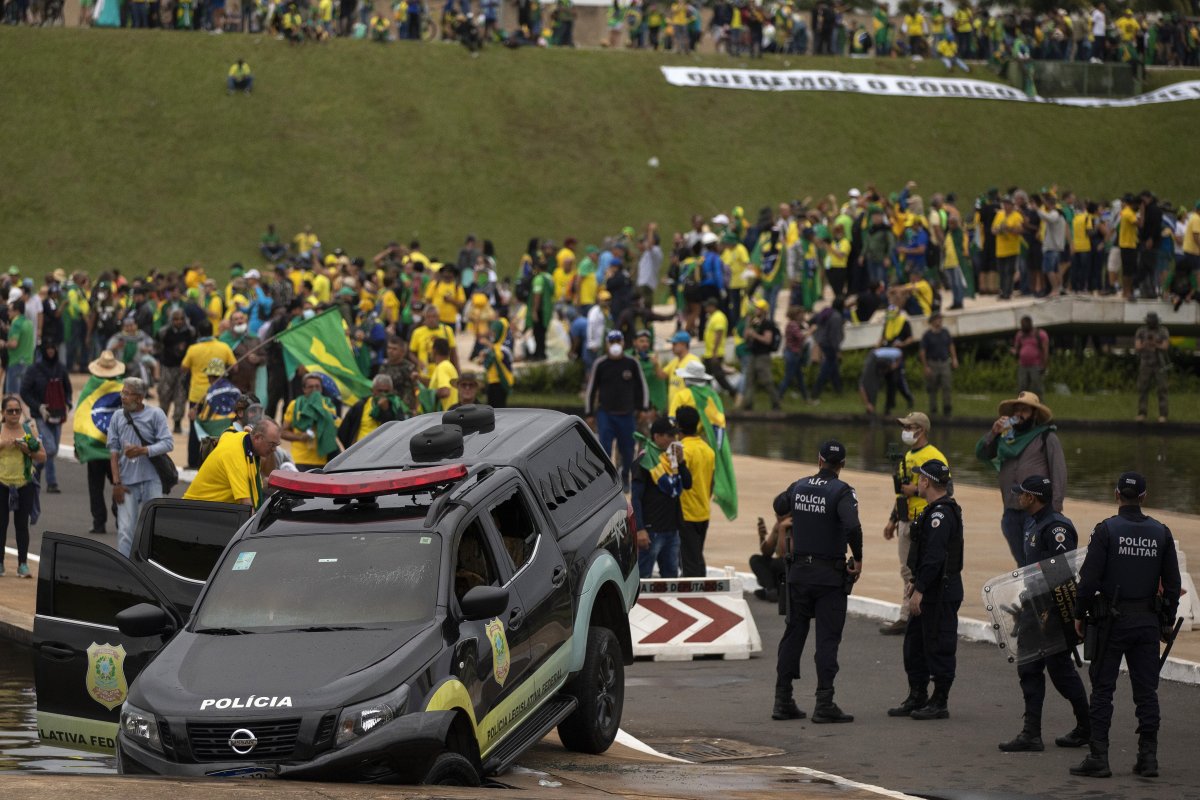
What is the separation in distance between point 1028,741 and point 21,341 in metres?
19.6

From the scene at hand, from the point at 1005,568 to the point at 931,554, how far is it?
17.5 ft

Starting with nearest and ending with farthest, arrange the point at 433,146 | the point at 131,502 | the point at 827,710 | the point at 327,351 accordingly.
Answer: the point at 827,710 → the point at 131,502 → the point at 327,351 → the point at 433,146

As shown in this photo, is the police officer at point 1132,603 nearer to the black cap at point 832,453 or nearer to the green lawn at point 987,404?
the black cap at point 832,453

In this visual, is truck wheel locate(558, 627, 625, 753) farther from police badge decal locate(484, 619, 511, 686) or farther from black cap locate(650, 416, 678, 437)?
black cap locate(650, 416, 678, 437)

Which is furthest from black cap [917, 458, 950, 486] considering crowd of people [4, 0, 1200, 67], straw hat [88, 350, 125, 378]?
crowd of people [4, 0, 1200, 67]

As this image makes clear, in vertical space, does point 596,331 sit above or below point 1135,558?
above

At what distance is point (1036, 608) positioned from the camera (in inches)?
405

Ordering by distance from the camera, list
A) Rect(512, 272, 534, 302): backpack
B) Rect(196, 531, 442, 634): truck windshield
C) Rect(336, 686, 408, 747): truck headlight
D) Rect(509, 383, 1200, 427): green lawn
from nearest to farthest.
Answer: Rect(336, 686, 408, 747): truck headlight → Rect(196, 531, 442, 634): truck windshield → Rect(509, 383, 1200, 427): green lawn → Rect(512, 272, 534, 302): backpack

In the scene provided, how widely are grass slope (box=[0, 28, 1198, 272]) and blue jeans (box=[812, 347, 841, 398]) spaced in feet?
66.8

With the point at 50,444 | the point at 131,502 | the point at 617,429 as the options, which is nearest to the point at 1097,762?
the point at 131,502

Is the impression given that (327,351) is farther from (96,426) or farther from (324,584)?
(324,584)

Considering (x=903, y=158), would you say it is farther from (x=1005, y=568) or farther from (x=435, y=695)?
(x=435, y=695)

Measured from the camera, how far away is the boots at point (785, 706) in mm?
11297

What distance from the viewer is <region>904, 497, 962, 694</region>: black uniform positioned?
10938 millimetres
